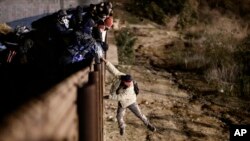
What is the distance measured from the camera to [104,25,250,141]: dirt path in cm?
703

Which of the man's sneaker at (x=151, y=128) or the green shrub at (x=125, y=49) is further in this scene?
the green shrub at (x=125, y=49)

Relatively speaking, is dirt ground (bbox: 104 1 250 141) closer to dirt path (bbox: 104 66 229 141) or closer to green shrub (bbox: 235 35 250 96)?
dirt path (bbox: 104 66 229 141)

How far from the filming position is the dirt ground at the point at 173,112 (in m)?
7.05

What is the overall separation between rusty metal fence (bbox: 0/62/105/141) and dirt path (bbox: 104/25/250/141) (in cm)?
496

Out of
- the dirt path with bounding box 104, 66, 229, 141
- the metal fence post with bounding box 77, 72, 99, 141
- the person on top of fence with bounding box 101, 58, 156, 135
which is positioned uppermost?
the metal fence post with bounding box 77, 72, 99, 141

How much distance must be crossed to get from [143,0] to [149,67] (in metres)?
9.42

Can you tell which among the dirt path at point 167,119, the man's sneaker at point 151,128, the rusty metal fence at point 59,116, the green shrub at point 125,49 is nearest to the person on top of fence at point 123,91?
the man's sneaker at point 151,128

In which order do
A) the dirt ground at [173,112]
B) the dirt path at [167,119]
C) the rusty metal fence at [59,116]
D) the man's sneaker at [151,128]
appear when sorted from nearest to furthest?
the rusty metal fence at [59,116] → the man's sneaker at [151,128] → the dirt path at [167,119] → the dirt ground at [173,112]

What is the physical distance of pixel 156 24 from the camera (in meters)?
18.5

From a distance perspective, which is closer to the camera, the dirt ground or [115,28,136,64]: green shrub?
the dirt ground

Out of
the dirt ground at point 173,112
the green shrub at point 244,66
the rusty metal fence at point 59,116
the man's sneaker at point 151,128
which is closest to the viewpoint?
the rusty metal fence at point 59,116

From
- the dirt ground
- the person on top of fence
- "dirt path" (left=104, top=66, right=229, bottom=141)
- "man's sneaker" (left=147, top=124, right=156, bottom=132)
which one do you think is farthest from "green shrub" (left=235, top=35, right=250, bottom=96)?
the person on top of fence

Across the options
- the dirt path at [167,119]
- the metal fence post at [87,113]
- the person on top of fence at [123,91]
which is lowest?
the dirt path at [167,119]

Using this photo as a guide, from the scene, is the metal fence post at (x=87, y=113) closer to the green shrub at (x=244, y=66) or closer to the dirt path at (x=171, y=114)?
the dirt path at (x=171, y=114)
